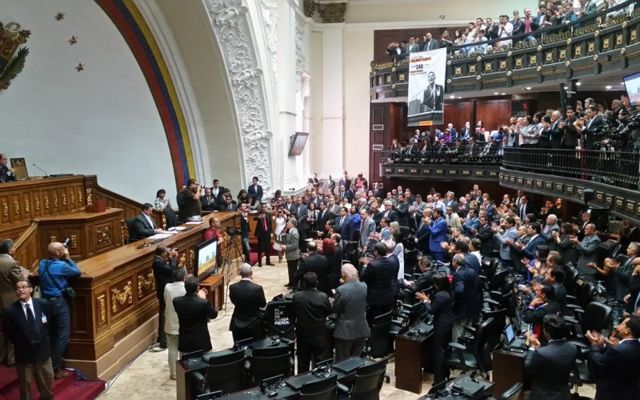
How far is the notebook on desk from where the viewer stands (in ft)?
17.6

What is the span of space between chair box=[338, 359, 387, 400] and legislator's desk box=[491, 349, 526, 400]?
4.53 ft

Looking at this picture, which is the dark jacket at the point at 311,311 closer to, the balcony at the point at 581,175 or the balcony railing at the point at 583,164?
the balcony at the point at 581,175

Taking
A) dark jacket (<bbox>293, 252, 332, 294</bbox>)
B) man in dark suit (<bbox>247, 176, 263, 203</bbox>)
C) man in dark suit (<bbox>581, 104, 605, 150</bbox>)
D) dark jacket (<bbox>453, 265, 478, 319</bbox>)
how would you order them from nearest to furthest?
dark jacket (<bbox>453, 265, 478, 319</bbox>), dark jacket (<bbox>293, 252, 332, 294</bbox>), man in dark suit (<bbox>581, 104, 605, 150</bbox>), man in dark suit (<bbox>247, 176, 263, 203</bbox>)

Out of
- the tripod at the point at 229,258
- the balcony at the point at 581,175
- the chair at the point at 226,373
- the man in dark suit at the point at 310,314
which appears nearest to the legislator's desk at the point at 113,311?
the tripod at the point at 229,258

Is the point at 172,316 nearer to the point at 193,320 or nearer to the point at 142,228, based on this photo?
the point at 193,320

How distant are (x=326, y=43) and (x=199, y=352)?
19.3m

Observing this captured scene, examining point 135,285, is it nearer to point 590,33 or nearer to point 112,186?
point 112,186

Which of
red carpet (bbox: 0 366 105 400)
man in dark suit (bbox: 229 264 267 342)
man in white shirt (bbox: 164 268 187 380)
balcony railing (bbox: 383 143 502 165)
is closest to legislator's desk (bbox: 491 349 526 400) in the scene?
man in dark suit (bbox: 229 264 267 342)

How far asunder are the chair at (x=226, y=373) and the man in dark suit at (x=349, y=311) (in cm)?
139

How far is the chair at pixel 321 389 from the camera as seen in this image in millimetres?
4773

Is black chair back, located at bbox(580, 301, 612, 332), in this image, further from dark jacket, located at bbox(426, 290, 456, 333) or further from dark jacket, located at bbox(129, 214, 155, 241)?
dark jacket, located at bbox(129, 214, 155, 241)

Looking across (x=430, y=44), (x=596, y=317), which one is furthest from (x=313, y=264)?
(x=430, y=44)

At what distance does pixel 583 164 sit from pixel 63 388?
9460 mm

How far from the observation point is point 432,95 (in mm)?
18562
